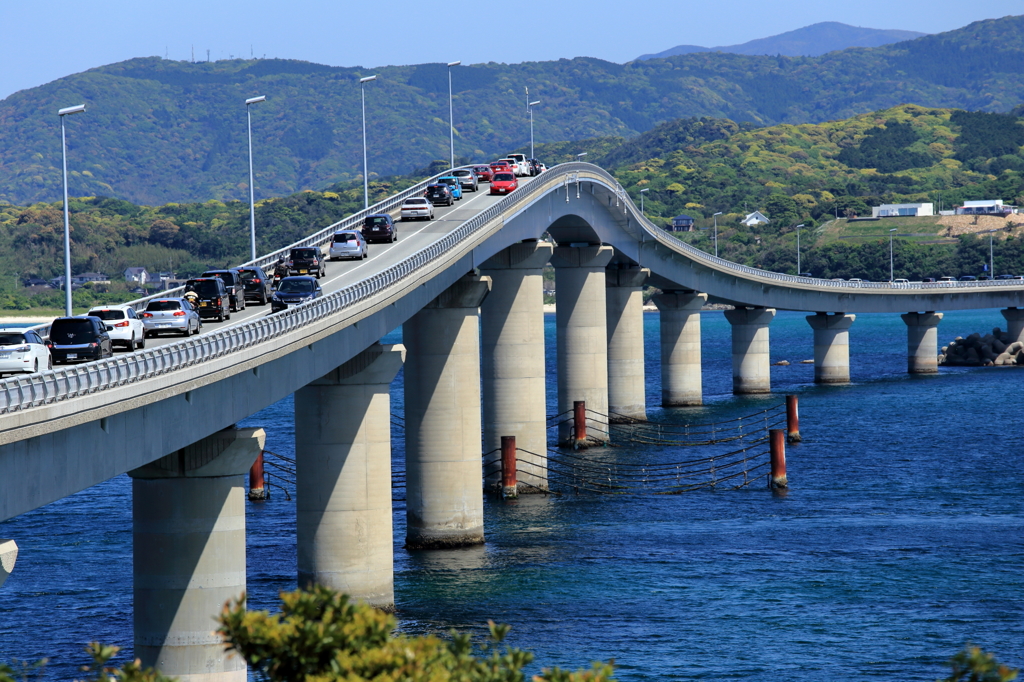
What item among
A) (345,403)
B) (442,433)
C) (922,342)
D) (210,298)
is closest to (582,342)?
(442,433)

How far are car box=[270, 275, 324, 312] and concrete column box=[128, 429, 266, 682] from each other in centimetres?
1233

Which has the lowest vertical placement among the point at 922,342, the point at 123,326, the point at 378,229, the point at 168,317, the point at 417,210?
the point at 922,342

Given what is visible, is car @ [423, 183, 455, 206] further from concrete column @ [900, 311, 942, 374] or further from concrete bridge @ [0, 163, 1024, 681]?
concrete column @ [900, 311, 942, 374]

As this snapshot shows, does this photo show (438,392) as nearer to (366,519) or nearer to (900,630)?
(366,519)

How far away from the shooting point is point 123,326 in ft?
116

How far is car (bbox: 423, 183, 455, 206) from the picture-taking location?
7781cm

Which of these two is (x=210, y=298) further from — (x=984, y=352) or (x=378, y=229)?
(x=984, y=352)

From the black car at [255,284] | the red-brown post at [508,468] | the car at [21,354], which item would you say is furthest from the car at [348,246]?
the car at [21,354]

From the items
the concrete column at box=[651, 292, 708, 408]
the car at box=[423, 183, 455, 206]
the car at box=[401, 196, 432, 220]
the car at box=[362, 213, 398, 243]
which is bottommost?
the concrete column at box=[651, 292, 708, 408]

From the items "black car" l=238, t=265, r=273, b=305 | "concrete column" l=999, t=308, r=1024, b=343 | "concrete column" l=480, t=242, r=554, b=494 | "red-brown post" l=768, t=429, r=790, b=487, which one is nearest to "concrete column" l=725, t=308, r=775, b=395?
"concrete column" l=999, t=308, r=1024, b=343

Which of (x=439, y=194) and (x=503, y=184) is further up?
(x=503, y=184)

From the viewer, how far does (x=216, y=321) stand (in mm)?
43375

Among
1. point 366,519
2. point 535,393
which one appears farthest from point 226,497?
point 535,393

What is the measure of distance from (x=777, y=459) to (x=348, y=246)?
2362 centimetres
